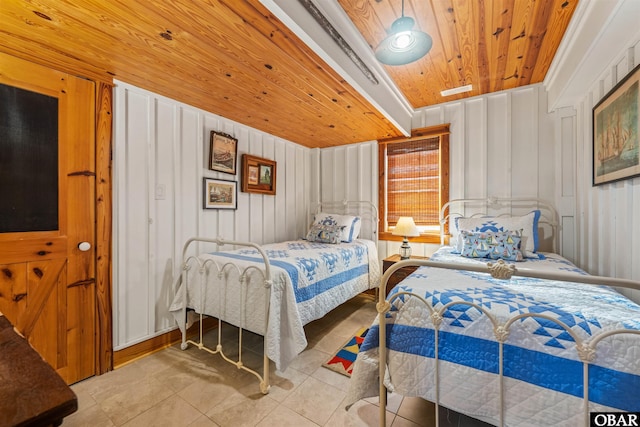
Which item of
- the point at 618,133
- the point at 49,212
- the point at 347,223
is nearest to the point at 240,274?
the point at 49,212

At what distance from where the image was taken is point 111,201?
1.98m

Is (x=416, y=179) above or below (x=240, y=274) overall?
above

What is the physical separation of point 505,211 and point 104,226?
3.60 metres

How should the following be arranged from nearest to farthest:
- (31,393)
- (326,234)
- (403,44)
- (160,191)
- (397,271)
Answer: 1. (31,393)
2. (403,44)
3. (160,191)
4. (397,271)
5. (326,234)

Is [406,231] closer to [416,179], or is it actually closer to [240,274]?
[416,179]

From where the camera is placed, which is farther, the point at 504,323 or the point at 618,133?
the point at 618,133

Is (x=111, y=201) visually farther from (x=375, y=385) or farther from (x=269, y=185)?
(x=375, y=385)

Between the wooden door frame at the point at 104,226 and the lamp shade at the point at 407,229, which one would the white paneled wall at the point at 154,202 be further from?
the lamp shade at the point at 407,229

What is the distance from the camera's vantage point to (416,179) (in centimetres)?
330

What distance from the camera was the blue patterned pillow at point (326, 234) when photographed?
3.15 metres

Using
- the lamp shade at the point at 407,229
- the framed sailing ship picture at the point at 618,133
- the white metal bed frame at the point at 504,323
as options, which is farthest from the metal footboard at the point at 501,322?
the lamp shade at the point at 407,229

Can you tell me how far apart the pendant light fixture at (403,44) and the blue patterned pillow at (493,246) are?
1.54 metres

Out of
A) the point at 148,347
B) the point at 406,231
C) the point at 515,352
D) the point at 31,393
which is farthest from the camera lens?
the point at 406,231

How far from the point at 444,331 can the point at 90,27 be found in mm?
2331
